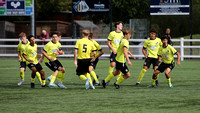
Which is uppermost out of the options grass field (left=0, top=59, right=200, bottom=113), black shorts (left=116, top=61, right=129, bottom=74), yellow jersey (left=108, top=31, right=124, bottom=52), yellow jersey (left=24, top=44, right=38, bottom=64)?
yellow jersey (left=108, top=31, right=124, bottom=52)

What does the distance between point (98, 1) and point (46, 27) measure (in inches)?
838

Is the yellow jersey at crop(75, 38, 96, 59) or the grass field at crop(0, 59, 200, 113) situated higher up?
the yellow jersey at crop(75, 38, 96, 59)

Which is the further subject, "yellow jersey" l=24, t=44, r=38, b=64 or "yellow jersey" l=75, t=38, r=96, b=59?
"yellow jersey" l=24, t=44, r=38, b=64

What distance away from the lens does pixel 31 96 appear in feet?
33.6

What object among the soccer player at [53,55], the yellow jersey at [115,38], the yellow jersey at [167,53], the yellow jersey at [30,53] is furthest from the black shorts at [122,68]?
the yellow jersey at [30,53]

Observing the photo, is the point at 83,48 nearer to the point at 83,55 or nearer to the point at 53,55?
the point at 83,55

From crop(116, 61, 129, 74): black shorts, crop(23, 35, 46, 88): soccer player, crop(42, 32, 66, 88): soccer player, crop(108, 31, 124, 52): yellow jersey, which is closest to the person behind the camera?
crop(116, 61, 129, 74): black shorts

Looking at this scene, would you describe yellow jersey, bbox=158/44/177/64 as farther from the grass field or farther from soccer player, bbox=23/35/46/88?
soccer player, bbox=23/35/46/88

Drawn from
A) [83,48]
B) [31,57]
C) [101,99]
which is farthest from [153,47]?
[101,99]

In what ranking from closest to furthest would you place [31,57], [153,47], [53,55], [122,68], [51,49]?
[122,68] < [51,49] < [53,55] < [31,57] < [153,47]

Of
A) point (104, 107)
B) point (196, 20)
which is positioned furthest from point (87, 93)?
point (196, 20)

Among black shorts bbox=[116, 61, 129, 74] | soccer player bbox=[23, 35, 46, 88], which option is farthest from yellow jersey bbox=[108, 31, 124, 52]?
soccer player bbox=[23, 35, 46, 88]

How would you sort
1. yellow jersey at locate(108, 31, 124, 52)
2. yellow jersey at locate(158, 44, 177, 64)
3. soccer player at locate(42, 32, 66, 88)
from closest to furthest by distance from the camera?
soccer player at locate(42, 32, 66, 88) < yellow jersey at locate(158, 44, 177, 64) < yellow jersey at locate(108, 31, 124, 52)

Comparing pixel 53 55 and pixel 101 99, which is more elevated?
pixel 53 55
